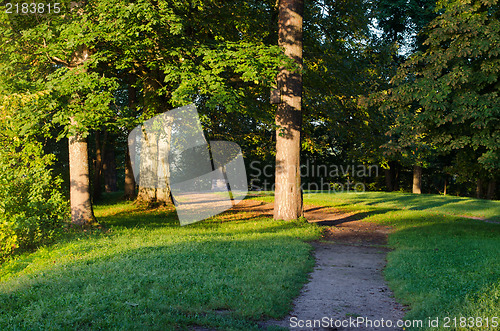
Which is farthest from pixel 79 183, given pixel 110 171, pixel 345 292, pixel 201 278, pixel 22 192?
pixel 110 171

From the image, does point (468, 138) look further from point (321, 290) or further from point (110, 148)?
point (110, 148)

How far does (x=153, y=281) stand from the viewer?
6344mm

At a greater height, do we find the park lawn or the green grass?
the green grass

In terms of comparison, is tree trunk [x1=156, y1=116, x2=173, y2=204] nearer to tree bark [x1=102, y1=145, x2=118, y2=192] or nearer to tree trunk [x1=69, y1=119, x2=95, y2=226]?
tree trunk [x1=69, y1=119, x2=95, y2=226]

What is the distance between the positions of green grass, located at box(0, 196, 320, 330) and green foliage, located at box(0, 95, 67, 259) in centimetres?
62

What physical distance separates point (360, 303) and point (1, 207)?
24.1ft

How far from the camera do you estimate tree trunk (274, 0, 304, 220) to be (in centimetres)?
1328

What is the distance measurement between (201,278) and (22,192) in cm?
534

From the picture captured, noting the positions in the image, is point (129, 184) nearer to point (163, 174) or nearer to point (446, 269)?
point (163, 174)

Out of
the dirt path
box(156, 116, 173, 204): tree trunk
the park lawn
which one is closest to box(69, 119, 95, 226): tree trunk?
box(156, 116, 173, 204): tree trunk

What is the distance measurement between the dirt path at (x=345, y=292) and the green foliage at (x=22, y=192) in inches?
241

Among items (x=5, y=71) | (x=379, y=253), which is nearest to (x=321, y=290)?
(x=379, y=253)

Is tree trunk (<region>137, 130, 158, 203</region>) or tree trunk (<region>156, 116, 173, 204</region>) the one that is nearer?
tree trunk (<region>156, 116, 173, 204</region>)

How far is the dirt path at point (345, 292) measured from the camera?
209 inches
